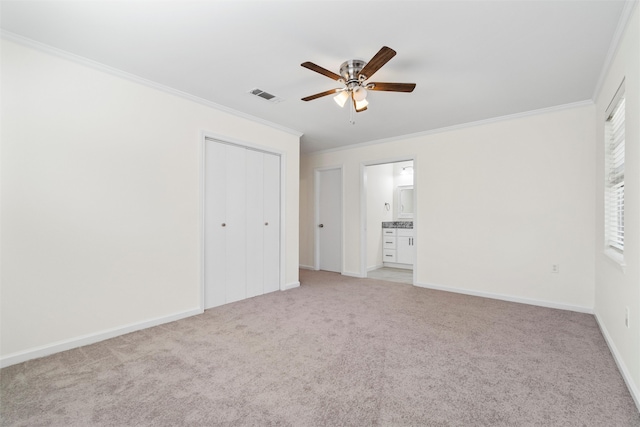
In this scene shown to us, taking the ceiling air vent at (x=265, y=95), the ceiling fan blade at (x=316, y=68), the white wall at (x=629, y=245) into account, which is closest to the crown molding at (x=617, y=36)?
the white wall at (x=629, y=245)

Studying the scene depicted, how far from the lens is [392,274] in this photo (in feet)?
18.9

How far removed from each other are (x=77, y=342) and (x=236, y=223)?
1.93 meters

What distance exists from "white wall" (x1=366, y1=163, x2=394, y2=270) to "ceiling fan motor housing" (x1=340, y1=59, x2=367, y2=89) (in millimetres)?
3361

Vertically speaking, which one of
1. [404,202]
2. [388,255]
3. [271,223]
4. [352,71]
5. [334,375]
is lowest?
[334,375]

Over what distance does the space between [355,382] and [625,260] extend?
205 cm

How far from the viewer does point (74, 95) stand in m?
2.55

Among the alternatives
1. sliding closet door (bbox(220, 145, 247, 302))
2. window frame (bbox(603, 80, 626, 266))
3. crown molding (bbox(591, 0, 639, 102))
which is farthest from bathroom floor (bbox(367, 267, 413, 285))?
crown molding (bbox(591, 0, 639, 102))

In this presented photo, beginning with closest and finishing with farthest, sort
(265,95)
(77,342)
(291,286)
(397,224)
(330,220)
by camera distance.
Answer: (77,342), (265,95), (291,286), (330,220), (397,224)

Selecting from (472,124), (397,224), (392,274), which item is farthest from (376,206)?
(472,124)

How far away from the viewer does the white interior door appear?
5844 mm

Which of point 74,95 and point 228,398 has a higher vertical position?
point 74,95

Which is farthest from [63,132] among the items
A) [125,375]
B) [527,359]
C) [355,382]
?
[527,359]

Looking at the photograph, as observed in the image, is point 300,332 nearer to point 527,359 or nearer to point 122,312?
point 122,312

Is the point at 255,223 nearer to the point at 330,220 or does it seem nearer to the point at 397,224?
the point at 330,220
